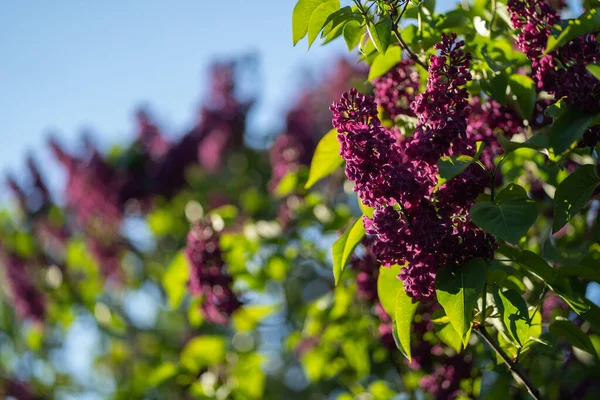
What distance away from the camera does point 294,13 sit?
1363 millimetres

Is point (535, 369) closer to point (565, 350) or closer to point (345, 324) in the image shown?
point (565, 350)

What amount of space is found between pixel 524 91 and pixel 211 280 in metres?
1.32

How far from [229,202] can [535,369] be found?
128 inches

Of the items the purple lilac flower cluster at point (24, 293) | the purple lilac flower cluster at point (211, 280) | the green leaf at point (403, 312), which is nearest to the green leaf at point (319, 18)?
the green leaf at point (403, 312)

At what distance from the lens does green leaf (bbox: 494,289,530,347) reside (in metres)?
1.25

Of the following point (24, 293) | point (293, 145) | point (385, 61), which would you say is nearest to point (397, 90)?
point (385, 61)

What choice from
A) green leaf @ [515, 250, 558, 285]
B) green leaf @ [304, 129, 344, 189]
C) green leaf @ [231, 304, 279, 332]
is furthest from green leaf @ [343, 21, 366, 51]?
green leaf @ [231, 304, 279, 332]

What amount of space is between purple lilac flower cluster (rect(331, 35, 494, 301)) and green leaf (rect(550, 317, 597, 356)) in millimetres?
307

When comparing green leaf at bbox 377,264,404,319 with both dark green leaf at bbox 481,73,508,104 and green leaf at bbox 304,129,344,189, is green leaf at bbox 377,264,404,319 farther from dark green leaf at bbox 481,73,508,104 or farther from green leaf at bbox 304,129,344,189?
dark green leaf at bbox 481,73,508,104

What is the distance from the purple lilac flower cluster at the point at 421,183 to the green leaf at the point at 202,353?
170cm

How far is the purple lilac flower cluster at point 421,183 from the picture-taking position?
3.99ft

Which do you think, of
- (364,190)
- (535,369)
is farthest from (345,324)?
(364,190)

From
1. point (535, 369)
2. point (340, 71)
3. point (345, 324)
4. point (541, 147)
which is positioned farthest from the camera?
point (340, 71)

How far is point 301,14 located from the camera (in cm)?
136
